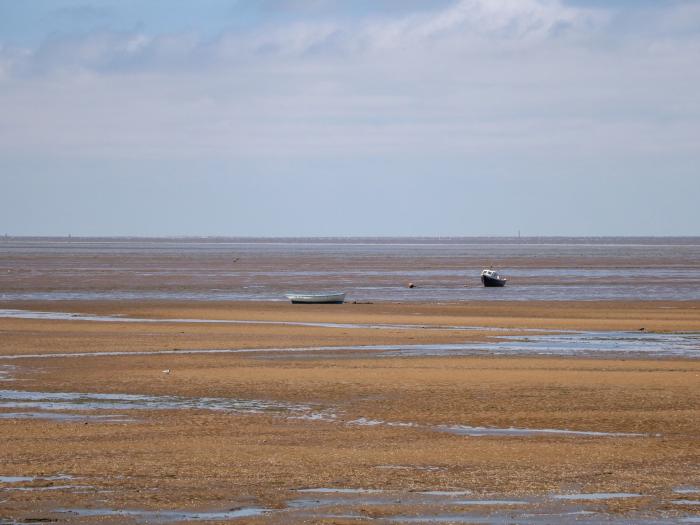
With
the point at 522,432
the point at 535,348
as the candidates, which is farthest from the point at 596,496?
the point at 535,348

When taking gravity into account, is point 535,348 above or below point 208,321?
above

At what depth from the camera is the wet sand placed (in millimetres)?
13383

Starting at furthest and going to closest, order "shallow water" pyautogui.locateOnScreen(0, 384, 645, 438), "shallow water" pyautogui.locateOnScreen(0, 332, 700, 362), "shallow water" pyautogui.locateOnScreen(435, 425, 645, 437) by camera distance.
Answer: "shallow water" pyautogui.locateOnScreen(0, 332, 700, 362), "shallow water" pyautogui.locateOnScreen(0, 384, 645, 438), "shallow water" pyautogui.locateOnScreen(435, 425, 645, 437)

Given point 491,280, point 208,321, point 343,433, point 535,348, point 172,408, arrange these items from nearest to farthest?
point 343,433
point 172,408
point 535,348
point 208,321
point 491,280

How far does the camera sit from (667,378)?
25062 mm

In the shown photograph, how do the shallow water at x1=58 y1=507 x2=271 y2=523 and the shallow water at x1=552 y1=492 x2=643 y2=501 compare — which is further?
A: the shallow water at x1=552 y1=492 x2=643 y2=501

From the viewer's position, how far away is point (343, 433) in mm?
17906

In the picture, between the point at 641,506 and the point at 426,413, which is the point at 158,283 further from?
the point at 641,506

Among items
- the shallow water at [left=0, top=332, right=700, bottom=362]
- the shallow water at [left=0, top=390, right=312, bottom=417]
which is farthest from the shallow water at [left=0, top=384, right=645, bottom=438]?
the shallow water at [left=0, top=332, right=700, bottom=362]

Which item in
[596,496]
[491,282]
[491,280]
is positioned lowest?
[491,282]

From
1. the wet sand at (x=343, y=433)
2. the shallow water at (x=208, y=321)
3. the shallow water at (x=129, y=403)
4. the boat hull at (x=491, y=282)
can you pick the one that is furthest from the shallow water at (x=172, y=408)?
the boat hull at (x=491, y=282)

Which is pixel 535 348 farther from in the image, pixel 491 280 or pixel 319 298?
pixel 491 280

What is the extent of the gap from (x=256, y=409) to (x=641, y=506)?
9075 millimetres

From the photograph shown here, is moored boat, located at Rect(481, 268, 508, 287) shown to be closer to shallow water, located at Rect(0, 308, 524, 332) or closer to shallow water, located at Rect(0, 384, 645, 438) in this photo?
shallow water, located at Rect(0, 308, 524, 332)
